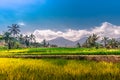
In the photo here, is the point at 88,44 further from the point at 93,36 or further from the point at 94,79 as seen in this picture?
the point at 94,79

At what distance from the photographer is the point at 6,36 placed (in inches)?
5684

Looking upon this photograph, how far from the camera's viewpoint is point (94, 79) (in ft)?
19.7

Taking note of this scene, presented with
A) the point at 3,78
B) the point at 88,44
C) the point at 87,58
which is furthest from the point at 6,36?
the point at 3,78

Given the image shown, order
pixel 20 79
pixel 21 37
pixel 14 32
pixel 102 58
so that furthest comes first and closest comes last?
pixel 21 37
pixel 14 32
pixel 102 58
pixel 20 79

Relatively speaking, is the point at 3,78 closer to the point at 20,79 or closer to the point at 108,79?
the point at 20,79

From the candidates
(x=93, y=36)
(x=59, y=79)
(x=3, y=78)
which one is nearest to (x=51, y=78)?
(x=59, y=79)

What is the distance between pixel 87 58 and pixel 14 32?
452 ft

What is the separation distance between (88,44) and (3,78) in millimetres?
135680

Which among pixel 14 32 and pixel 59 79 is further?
pixel 14 32

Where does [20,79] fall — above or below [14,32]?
below

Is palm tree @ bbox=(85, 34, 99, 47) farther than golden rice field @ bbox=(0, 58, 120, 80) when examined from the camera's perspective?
Yes

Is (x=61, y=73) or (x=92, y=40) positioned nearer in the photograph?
(x=61, y=73)

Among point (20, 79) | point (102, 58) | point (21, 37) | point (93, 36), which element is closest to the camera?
point (20, 79)

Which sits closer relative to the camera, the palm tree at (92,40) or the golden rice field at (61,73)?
the golden rice field at (61,73)
